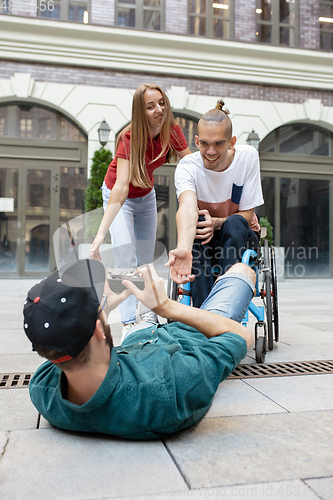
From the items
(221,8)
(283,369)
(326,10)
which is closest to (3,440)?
(283,369)

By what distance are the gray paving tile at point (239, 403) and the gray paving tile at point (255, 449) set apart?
65 mm

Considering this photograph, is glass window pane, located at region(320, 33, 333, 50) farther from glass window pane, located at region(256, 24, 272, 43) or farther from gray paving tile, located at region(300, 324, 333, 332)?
gray paving tile, located at region(300, 324, 333, 332)

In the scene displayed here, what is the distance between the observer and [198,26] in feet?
33.1

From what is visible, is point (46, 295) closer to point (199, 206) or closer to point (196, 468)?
point (196, 468)

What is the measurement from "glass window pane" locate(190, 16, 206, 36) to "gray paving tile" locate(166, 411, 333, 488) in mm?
10061

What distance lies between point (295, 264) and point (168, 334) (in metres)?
9.46

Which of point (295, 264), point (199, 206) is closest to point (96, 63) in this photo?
point (295, 264)

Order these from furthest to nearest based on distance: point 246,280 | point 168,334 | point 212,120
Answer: point 212,120
point 246,280
point 168,334

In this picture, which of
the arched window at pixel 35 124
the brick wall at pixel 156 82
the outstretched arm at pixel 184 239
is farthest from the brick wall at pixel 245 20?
the outstretched arm at pixel 184 239

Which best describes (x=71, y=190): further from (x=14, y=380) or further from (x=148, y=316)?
(x=14, y=380)

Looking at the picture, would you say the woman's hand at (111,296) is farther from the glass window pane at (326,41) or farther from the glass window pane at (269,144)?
the glass window pane at (326,41)

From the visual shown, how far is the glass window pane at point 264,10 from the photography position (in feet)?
34.0

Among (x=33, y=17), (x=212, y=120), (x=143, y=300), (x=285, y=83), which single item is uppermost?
(x=33, y=17)

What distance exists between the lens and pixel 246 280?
2.13m
